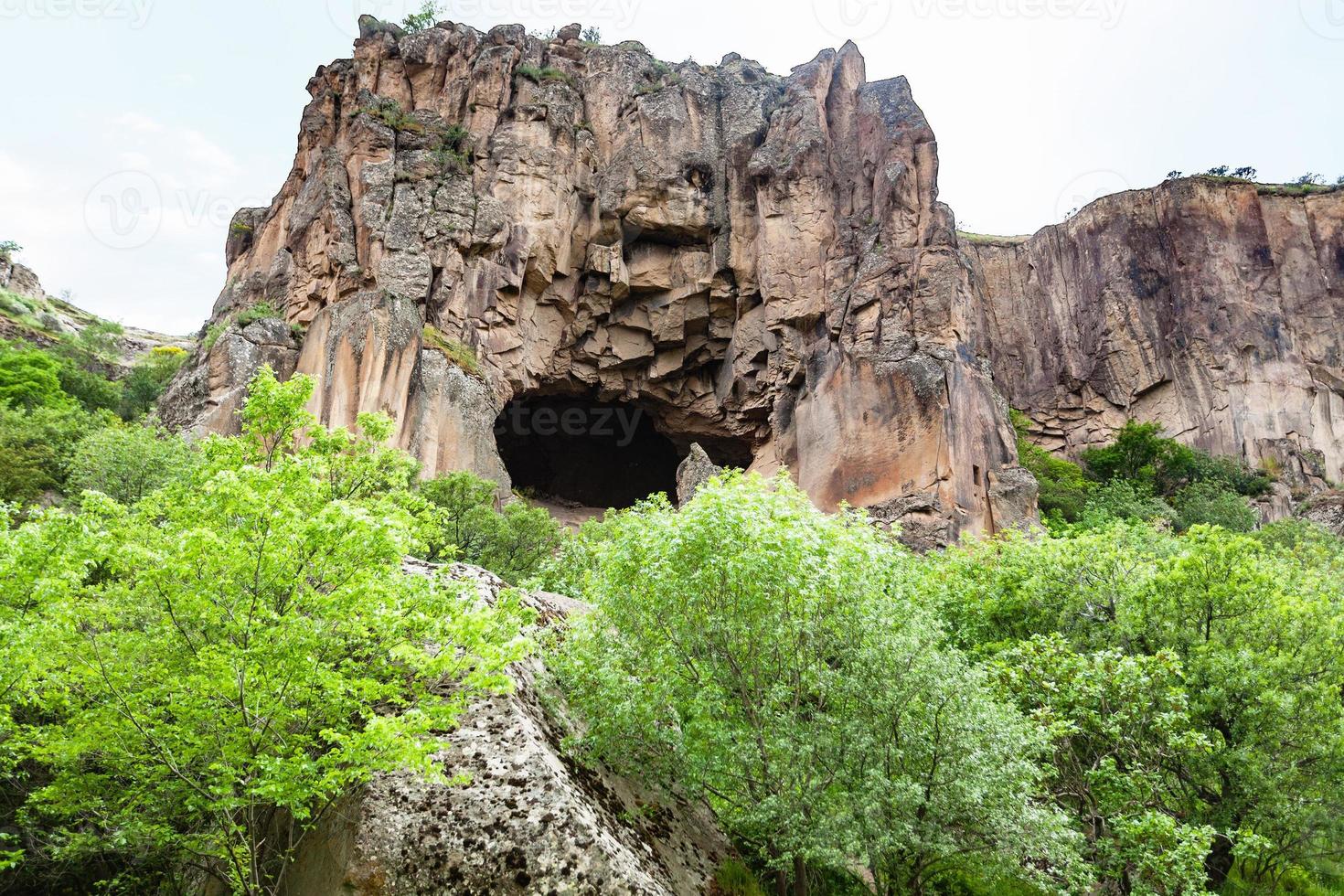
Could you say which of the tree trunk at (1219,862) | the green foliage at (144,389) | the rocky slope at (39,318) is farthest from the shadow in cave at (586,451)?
the rocky slope at (39,318)

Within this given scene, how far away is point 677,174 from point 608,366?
10.3 metres

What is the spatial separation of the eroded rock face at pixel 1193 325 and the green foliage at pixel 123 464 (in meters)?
47.5

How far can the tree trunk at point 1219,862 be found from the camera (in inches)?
540

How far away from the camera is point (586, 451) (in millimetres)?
50969

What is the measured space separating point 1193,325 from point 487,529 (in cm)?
4771

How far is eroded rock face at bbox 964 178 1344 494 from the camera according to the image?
169ft

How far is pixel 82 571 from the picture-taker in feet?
29.2

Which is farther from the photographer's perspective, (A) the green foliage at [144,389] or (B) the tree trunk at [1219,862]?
(A) the green foliage at [144,389]

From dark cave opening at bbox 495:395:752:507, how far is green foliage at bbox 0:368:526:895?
35383 mm

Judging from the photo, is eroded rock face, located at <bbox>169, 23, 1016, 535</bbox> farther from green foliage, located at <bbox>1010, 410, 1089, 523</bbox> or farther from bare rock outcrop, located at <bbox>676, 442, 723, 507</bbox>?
green foliage, located at <bbox>1010, 410, 1089, 523</bbox>

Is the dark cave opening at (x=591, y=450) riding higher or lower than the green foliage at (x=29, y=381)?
lower

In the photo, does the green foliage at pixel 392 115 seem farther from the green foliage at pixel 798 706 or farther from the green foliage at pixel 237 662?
the green foliage at pixel 798 706

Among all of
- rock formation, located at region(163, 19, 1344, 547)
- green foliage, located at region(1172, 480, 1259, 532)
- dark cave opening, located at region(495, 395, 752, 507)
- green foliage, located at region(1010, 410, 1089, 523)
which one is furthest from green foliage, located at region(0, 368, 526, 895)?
green foliage, located at region(1172, 480, 1259, 532)

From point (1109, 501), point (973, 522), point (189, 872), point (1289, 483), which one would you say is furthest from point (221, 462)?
point (1289, 483)
